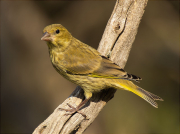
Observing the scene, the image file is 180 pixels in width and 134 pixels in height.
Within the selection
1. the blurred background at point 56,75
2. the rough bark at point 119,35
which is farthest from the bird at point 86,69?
the blurred background at point 56,75

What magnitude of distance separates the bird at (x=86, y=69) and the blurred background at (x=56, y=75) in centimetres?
375

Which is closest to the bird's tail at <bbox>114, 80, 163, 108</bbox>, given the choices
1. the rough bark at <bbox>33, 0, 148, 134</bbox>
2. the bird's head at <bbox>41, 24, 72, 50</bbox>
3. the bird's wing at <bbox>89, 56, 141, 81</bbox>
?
the bird's wing at <bbox>89, 56, 141, 81</bbox>

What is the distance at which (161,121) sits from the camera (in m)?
7.45

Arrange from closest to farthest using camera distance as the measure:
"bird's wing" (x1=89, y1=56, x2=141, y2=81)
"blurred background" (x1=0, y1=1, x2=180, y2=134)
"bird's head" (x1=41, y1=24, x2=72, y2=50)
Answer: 1. "bird's head" (x1=41, y1=24, x2=72, y2=50)
2. "bird's wing" (x1=89, y1=56, x2=141, y2=81)
3. "blurred background" (x1=0, y1=1, x2=180, y2=134)

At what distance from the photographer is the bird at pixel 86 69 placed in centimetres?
416

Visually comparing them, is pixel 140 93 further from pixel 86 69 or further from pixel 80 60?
pixel 80 60

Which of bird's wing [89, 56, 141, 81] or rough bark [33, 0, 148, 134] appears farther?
rough bark [33, 0, 148, 134]

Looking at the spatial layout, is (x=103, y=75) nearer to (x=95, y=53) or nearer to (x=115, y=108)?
(x=95, y=53)

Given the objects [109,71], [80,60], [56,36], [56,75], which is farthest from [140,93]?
[56,75]

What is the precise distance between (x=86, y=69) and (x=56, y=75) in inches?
178

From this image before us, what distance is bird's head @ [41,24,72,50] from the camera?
4.01 meters

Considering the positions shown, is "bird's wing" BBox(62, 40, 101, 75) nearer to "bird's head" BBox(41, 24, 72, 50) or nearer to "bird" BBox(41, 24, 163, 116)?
"bird" BBox(41, 24, 163, 116)

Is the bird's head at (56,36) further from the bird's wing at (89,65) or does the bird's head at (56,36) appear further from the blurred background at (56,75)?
the blurred background at (56,75)

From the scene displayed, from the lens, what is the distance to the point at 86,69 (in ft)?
14.0
